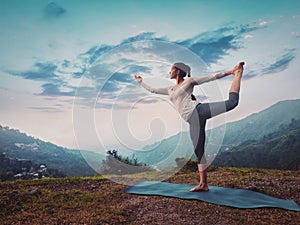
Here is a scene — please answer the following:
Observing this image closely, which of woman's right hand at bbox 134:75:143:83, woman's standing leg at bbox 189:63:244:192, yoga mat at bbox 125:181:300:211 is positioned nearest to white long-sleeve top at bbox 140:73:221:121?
woman's standing leg at bbox 189:63:244:192

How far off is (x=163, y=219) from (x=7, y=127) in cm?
812

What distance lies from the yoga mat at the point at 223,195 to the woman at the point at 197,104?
0.27m

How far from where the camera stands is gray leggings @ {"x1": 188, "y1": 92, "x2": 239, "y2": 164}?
4461 millimetres

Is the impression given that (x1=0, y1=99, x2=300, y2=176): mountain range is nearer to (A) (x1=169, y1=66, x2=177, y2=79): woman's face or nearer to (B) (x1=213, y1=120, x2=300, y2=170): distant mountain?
(B) (x1=213, y1=120, x2=300, y2=170): distant mountain

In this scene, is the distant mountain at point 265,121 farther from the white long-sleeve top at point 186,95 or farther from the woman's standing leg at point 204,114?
the white long-sleeve top at point 186,95

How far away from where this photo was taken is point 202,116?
4.58 metres

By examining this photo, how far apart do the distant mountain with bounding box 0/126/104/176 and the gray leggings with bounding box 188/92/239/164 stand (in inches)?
194

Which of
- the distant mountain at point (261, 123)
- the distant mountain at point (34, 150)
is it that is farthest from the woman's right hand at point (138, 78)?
the distant mountain at point (261, 123)

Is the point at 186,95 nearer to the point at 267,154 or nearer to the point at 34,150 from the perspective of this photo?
the point at 267,154

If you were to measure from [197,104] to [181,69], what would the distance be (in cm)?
65

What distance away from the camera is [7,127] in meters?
10.0

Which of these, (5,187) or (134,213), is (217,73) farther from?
(5,187)

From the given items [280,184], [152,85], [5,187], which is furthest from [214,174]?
[5,187]

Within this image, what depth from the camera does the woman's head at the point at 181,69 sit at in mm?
4785
